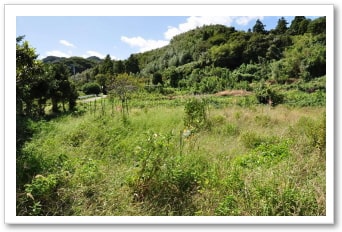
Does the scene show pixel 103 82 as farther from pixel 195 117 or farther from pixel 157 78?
pixel 195 117

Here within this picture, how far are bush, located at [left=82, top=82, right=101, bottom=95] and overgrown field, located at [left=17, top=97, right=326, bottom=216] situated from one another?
3.10 meters

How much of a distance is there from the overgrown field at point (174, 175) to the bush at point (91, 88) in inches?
122

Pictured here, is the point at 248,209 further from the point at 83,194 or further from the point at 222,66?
the point at 222,66

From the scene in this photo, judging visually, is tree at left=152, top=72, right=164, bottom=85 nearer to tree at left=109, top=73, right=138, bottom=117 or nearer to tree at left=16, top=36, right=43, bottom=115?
tree at left=109, top=73, right=138, bottom=117

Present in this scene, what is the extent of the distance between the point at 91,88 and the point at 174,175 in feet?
17.1

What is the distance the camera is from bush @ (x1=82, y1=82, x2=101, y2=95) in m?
7.32

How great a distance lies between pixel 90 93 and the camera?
806 centimetres

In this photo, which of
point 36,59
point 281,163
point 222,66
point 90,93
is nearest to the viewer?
point 281,163

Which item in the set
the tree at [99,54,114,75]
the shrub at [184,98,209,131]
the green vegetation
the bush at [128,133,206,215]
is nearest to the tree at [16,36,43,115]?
the green vegetation

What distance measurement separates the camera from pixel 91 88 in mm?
7832

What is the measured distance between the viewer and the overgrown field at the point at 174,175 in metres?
2.92

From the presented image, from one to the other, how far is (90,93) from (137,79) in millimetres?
1425
